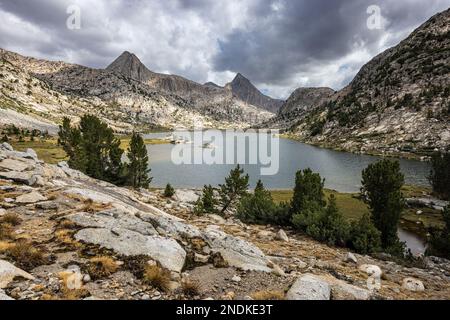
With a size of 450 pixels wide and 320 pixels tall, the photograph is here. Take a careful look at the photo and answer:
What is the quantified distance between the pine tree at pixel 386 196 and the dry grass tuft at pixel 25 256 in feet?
118

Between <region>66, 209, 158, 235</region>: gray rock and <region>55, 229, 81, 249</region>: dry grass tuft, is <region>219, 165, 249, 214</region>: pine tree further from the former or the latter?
<region>55, 229, 81, 249</region>: dry grass tuft

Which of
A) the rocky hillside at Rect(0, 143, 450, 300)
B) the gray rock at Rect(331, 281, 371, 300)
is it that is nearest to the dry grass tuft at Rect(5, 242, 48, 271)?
the rocky hillside at Rect(0, 143, 450, 300)

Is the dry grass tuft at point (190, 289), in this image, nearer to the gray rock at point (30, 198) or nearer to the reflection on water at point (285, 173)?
the gray rock at point (30, 198)

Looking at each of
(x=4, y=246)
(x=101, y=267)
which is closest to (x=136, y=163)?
(x=4, y=246)

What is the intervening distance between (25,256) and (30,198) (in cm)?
1045

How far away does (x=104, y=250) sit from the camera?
1412 centimetres

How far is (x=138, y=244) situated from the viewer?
15.0 metres

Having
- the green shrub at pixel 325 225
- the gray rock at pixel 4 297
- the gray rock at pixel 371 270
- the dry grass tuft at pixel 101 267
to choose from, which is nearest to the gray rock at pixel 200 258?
the dry grass tuft at pixel 101 267

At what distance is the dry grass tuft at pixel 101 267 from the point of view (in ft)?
39.1

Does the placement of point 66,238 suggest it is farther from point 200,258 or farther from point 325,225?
point 325,225

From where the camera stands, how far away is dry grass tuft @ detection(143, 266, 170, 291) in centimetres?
1191

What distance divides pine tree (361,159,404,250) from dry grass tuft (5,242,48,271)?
36.1 meters
